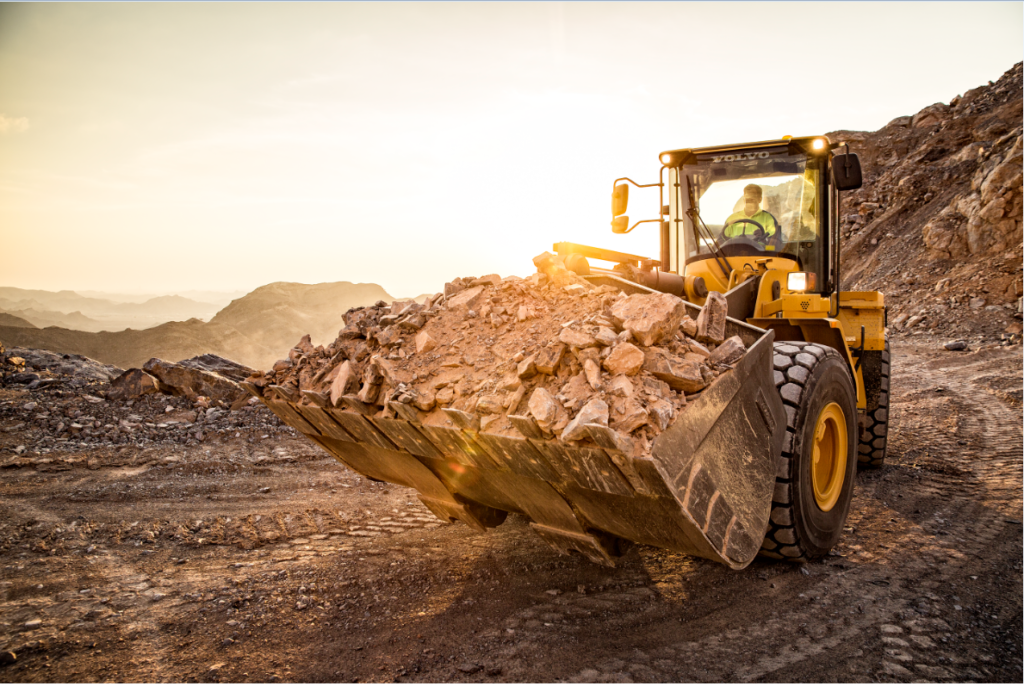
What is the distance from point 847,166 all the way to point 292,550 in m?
4.60

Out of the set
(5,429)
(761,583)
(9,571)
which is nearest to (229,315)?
(5,429)

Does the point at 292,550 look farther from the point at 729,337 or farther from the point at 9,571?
the point at 729,337

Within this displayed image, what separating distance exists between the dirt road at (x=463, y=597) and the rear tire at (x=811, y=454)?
0.68 feet

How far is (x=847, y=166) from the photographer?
4.48m

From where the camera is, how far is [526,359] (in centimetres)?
Answer: 268

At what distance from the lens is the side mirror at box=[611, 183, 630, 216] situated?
4.92m

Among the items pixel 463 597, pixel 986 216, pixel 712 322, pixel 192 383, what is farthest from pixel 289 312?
pixel 712 322

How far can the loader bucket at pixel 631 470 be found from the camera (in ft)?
7.44

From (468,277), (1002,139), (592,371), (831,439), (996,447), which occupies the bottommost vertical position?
(996,447)

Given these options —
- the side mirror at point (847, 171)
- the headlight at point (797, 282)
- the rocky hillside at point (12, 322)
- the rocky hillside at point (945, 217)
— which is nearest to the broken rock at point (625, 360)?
the headlight at point (797, 282)

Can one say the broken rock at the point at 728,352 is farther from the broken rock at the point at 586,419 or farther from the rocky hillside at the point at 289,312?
the rocky hillside at the point at 289,312

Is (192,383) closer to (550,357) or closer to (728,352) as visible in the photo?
(550,357)

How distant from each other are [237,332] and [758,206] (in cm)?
2848

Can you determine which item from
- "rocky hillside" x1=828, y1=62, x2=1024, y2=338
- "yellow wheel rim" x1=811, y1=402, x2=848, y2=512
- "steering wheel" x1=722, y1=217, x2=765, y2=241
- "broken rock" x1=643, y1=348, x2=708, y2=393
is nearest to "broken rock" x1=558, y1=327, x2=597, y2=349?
"broken rock" x1=643, y1=348, x2=708, y2=393
